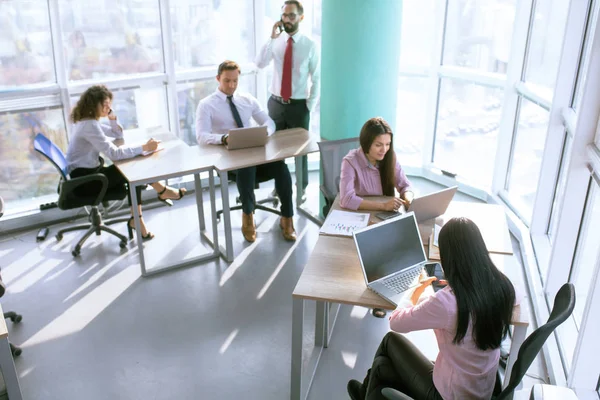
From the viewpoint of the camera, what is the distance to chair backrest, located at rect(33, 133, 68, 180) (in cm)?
453

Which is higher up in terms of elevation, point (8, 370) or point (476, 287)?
point (476, 287)

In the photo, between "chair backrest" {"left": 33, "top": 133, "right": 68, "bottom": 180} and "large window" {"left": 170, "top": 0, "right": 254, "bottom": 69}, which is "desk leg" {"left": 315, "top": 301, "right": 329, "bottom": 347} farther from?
"large window" {"left": 170, "top": 0, "right": 254, "bottom": 69}

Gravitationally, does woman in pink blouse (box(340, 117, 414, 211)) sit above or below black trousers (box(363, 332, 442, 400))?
above

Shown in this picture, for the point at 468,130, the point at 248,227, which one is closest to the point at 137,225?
the point at 248,227

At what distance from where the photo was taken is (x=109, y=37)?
5543 millimetres

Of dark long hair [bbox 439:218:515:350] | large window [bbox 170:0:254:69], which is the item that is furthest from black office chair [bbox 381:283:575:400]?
large window [bbox 170:0:254:69]

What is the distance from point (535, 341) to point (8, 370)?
2.35m

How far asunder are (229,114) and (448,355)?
3.41m

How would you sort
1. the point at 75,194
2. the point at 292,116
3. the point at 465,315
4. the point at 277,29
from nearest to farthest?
the point at 465,315 < the point at 75,194 < the point at 277,29 < the point at 292,116

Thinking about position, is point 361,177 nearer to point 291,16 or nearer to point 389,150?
point 389,150

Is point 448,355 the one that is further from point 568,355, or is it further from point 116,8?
point 116,8

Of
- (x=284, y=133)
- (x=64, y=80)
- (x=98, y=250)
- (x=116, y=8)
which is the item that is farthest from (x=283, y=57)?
(x=98, y=250)

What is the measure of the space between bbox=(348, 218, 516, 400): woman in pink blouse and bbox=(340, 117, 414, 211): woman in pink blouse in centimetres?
139

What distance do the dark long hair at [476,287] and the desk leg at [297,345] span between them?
2.92ft
